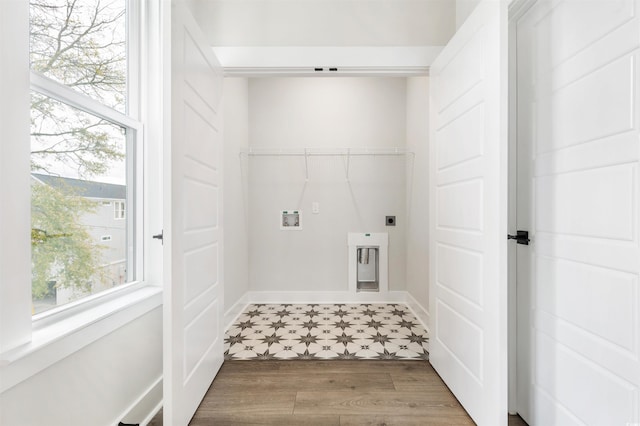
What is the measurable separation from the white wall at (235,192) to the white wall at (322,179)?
6.2 inches

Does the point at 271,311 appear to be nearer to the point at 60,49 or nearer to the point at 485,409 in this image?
the point at 485,409

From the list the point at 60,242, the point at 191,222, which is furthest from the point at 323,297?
the point at 60,242

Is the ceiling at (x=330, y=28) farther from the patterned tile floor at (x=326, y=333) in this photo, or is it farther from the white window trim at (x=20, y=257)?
the patterned tile floor at (x=326, y=333)

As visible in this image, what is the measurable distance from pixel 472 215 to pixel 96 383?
187cm

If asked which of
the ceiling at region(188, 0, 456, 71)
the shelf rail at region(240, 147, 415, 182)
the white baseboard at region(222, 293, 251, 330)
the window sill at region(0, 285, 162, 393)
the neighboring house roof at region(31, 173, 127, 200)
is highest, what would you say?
the ceiling at region(188, 0, 456, 71)

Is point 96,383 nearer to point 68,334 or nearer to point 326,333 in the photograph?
point 68,334

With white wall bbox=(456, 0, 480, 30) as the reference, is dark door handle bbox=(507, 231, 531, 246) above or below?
below

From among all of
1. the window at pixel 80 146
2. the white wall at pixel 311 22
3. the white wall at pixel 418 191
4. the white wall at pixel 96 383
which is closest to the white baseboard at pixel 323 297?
the white wall at pixel 418 191

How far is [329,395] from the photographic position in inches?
74.3

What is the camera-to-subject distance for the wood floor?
5.49 feet

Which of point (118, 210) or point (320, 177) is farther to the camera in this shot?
point (320, 177)

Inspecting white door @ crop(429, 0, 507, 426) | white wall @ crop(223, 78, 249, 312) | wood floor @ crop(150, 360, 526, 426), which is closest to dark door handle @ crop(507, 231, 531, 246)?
white door @ crop(429, 0, 507, 426)

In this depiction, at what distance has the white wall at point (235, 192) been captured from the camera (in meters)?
3.01

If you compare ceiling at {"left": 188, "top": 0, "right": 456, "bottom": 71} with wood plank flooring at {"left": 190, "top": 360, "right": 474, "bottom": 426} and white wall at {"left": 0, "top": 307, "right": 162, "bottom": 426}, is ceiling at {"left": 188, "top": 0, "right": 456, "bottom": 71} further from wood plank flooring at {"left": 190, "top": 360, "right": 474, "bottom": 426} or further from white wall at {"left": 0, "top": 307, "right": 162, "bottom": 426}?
wood plank flooring at {"left": 190, "top": 360, "right": 474, "bottom": 426}
